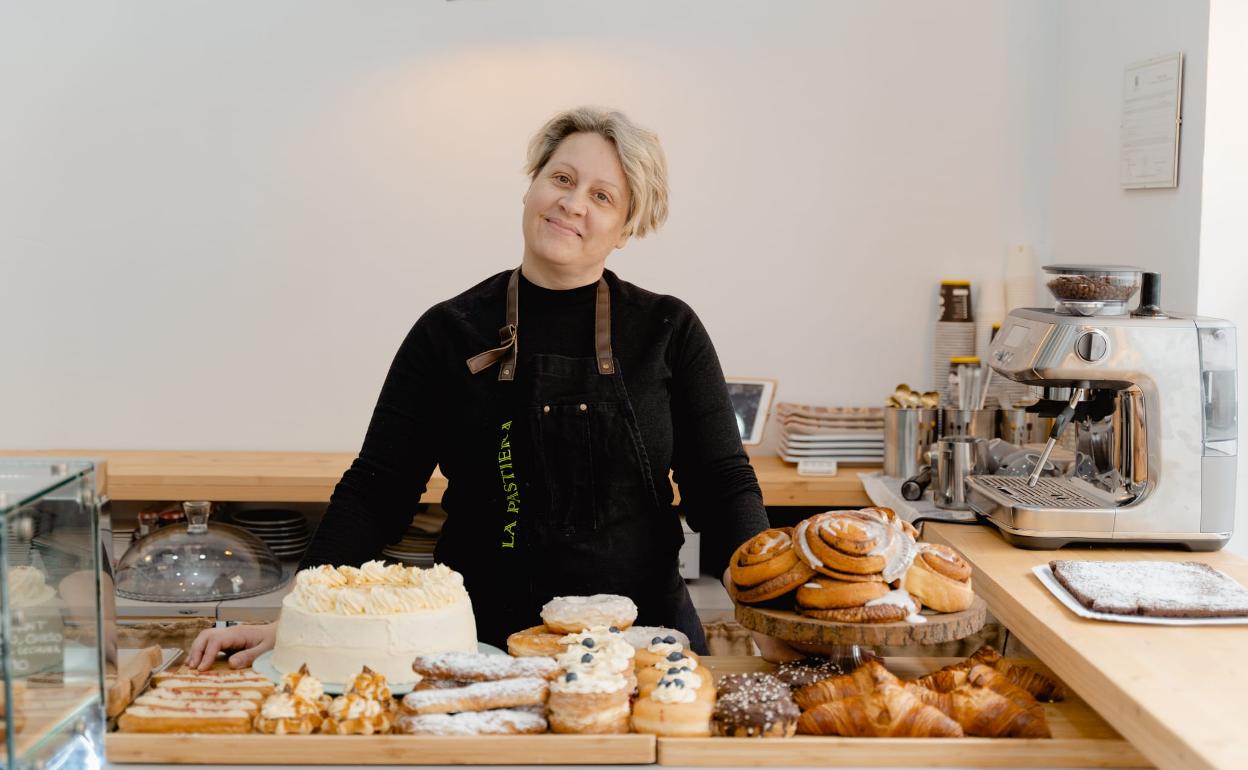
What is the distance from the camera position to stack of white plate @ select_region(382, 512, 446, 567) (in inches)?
132

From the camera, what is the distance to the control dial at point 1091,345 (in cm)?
227

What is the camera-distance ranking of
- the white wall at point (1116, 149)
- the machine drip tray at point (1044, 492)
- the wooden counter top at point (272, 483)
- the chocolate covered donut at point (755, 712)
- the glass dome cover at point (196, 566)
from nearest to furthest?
1. the chocolate covered donut at point (755, 712)
2. the machine drip tray at point (1044, 492)
3. the glass dome cover at point (196, 566)
4. the white wall at point (1116, 149)
5. the wooden counter top at point (272, 483)

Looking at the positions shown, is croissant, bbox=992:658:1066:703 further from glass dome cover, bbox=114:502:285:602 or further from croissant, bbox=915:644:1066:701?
glass dome cover, bbox=114:502:285:602

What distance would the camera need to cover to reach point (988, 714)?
1.50 m

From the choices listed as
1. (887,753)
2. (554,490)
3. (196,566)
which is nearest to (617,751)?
(887,753)

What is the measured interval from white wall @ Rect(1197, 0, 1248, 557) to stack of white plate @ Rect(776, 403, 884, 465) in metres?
0.99

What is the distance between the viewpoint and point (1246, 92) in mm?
2807

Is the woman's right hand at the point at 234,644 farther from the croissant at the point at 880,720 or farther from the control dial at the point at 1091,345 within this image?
the control dial at the point at 1091,345

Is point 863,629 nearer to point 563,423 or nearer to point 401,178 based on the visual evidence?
point 563,423

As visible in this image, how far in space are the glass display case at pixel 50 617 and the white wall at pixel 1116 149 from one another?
7.72 feet

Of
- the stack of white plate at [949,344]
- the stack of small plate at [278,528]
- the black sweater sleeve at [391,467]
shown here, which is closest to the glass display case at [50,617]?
the black sweater sleeve at [391,467]

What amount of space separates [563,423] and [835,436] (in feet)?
4.97

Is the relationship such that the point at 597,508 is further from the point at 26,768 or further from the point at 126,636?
the point at 26,768

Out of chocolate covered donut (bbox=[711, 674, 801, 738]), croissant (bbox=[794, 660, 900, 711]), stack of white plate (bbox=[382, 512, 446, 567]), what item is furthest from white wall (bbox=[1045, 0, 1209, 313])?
stack of white plate (bbox=[382, 512, 446, 567])
